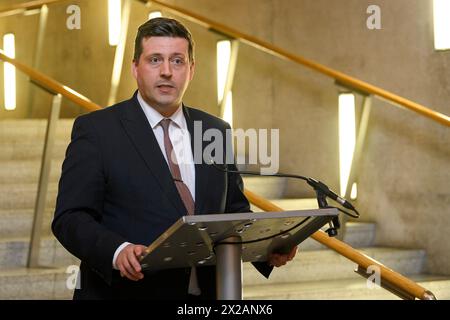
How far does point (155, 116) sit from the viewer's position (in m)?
2.44

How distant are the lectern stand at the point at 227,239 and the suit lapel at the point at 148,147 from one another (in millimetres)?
285

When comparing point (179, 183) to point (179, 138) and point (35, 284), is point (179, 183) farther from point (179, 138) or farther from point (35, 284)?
point (35, 284)

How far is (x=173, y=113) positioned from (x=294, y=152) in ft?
12.6

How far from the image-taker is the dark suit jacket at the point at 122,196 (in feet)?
7.34

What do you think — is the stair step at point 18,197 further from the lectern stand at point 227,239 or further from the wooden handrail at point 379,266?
the lectern stand at point 227,239

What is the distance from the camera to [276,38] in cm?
640

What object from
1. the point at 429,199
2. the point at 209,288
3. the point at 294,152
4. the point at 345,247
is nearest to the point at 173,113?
the point at 209,288

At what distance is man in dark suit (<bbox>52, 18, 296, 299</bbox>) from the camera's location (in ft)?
7.39

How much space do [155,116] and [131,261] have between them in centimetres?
61

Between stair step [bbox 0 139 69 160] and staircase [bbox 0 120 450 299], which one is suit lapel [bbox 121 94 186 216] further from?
stair step [bbox 0 139 69 160]

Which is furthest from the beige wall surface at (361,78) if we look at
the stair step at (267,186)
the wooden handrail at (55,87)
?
the wooden handrail at (55,87)

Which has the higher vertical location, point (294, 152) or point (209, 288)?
point (294, 152)

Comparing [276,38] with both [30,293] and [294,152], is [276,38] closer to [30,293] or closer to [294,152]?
[294,152]

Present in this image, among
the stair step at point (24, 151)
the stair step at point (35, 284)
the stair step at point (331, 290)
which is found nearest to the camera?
the stair step at point (35, 284)
